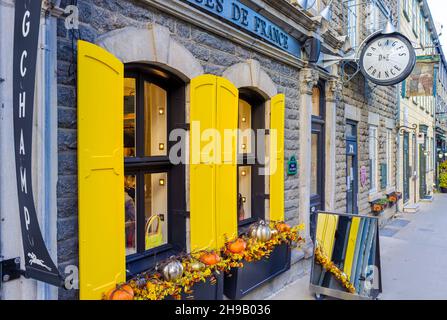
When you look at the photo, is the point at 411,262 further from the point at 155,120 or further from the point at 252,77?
the point at 155,120

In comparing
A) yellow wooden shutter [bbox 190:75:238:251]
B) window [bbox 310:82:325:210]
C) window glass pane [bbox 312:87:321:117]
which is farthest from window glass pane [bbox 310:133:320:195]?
yellow wooden shutter [bbox 190:75:238:251]

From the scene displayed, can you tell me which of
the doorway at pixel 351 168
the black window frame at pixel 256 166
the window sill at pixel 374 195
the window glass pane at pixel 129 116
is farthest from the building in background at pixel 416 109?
the window glass pane at pixel 129 116

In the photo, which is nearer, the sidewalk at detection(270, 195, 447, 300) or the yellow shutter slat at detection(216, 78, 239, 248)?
the yellow shutter slat at detection(216, 78, 239, 248)

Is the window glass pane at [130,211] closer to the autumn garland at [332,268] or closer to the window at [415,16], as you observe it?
the autumn garland at [332,268]

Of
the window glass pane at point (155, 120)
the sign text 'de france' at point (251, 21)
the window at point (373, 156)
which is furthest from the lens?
the window at point (373, 156)

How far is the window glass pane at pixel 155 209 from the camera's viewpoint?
4.10m

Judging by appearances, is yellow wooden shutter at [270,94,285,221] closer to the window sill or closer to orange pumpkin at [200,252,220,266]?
orange pumpkin at [200,252,220,266]

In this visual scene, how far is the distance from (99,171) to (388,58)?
7.40m

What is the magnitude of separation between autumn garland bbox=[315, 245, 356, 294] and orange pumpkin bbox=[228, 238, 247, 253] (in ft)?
3.90

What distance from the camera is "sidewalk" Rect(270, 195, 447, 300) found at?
5844mm

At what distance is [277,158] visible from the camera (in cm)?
592

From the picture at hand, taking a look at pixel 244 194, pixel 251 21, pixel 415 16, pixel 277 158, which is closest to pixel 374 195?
pixel 277 158

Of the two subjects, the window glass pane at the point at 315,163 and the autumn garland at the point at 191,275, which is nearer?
the autumn garland at the point at 191,275

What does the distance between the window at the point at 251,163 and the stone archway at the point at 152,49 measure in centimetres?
163
